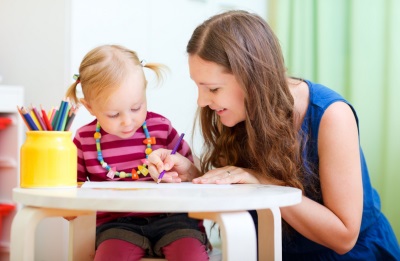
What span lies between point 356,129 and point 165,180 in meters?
0.43

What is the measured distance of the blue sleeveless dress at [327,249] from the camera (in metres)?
1.42

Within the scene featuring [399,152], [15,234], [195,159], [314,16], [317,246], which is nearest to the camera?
[15,234]

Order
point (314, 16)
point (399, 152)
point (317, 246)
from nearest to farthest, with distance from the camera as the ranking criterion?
point (317, 246) → point (399, 152) → point (314, 16)

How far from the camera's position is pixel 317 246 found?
57.9 inches

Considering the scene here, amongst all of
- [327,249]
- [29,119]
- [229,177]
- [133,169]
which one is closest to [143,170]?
[133,169]

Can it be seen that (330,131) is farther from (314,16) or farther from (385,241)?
(314,16)

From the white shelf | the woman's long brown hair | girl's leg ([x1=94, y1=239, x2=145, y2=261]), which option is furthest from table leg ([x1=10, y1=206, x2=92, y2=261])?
the white shelf

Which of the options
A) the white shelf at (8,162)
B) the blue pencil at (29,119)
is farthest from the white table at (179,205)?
the white shelf at (8,162)

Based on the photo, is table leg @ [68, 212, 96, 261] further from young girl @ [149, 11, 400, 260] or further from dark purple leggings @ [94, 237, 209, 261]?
young girl @ [149, 11, 400, 260]

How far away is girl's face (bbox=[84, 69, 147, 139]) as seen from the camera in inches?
54.8

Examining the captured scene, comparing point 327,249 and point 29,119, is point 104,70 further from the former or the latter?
point 327,249

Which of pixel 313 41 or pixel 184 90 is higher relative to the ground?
pixel 313 41

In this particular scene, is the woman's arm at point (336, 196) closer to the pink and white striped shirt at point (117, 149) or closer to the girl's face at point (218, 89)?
the girl's face at point (218, 89)

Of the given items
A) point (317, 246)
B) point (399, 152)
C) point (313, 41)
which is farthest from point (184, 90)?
point (317, 246)
